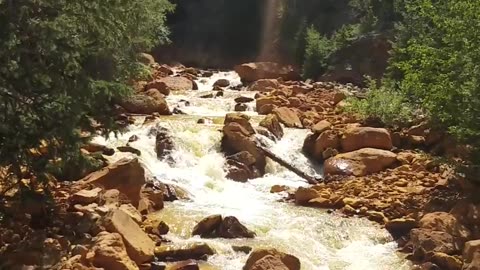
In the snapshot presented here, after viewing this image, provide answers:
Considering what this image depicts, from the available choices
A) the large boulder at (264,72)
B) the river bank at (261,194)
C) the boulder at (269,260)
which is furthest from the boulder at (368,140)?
the large boulder at (264,72)

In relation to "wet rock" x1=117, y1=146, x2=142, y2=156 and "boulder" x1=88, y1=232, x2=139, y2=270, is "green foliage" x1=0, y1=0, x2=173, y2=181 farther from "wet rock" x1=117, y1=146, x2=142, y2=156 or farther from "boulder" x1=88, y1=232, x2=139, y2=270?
"wet rock" x1=117, y1=146, x2=142, y2=156

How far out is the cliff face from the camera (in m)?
32.4

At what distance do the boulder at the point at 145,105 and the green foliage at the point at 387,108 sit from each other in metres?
6.07

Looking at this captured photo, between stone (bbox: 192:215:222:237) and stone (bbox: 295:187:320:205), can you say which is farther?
stone (bbox: 295:187:320:205)

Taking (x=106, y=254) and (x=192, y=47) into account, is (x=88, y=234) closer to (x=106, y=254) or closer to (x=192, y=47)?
(x=106, y=254)

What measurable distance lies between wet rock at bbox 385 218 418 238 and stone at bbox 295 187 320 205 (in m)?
2.14

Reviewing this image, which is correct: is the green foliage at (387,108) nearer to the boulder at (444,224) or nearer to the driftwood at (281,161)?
the driftwood at (281,161)

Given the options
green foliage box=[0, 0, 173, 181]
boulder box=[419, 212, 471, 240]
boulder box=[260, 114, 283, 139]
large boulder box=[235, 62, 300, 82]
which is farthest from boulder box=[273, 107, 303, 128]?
green foliage box=[0, 0, 173, 181]

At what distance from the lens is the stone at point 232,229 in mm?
10484

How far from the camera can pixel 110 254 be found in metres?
8.17

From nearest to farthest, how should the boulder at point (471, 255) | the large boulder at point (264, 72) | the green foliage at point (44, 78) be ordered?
the green foliage at point (44, 78) < the boulder at point (471, 255) < the large boulder at point (264, 72)

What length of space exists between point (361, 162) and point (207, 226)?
573 cm

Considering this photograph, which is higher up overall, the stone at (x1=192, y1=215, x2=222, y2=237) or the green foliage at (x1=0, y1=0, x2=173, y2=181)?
the green foliage at (x1=0, y1=0, x2=173, y2=181)

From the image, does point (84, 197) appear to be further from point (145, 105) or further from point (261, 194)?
point (145, 105)
